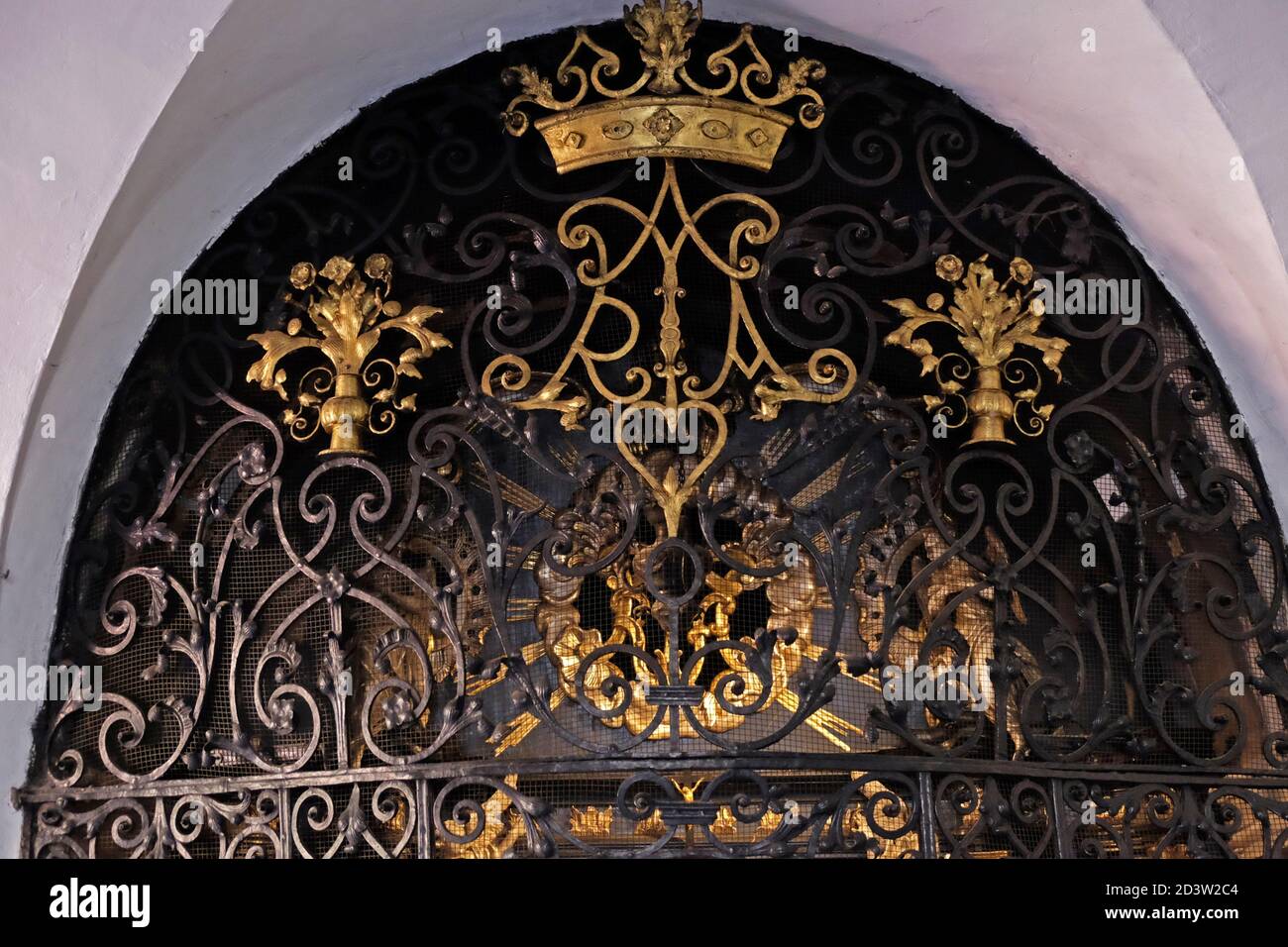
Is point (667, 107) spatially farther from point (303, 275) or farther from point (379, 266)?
point (303, 275)

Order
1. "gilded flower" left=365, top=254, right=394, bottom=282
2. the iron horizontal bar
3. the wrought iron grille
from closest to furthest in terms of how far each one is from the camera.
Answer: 1. the iron horizontal bar
2. the wrought iron grille
3. "gilded flower" left=365, top=254, right=394, bottom=282

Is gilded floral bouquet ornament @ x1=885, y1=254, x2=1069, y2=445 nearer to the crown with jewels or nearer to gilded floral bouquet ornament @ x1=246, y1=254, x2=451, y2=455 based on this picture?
the crown with jewels

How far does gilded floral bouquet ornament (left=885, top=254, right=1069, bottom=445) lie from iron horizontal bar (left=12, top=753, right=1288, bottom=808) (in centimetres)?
49

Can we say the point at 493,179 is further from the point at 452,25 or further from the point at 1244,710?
the point at 1244,710

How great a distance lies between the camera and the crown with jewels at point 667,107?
237cm

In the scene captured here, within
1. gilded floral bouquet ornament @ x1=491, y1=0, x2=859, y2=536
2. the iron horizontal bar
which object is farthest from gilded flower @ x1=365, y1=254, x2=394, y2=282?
the iron horizontal bar

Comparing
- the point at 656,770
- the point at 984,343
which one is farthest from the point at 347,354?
the point at 984,343

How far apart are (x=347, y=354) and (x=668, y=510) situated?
21.4 inches

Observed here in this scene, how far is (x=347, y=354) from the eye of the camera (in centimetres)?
238

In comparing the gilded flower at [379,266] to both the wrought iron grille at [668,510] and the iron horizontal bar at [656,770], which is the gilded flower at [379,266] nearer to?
the wrought iron grille at [668,510]

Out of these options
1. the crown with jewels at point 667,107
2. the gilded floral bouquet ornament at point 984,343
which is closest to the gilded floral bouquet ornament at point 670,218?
the crown with jewels at point 667,107

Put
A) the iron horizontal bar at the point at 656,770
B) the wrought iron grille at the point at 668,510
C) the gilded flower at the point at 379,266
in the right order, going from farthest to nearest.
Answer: the gilded flower at the point at 379,266, the wrought iron grille at the point at 668,510, the iron horizontal bar at the point at 656,770

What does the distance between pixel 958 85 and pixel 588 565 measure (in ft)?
3.18

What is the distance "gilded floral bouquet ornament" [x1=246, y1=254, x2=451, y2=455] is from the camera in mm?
A: 2367
